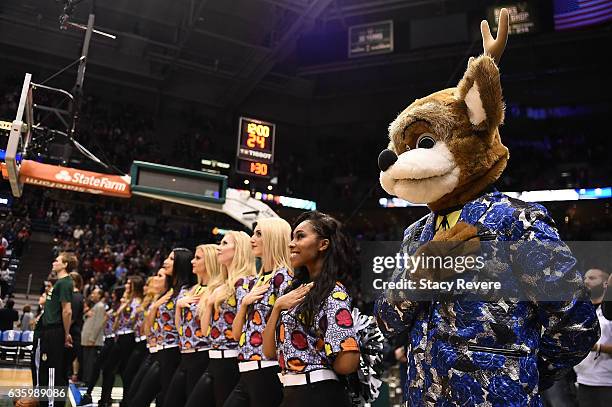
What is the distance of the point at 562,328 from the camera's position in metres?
1.54

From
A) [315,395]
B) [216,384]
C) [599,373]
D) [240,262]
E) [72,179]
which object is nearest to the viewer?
[315,395]

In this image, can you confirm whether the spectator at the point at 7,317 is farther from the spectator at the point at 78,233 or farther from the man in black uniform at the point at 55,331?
the spectator at the point at 78,233

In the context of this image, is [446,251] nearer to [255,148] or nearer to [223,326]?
[223,326]

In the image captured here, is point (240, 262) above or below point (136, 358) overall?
above

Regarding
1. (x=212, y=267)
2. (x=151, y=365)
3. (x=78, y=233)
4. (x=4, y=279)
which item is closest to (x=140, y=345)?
(x=151, y=365)

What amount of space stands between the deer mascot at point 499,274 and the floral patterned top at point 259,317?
129 cm

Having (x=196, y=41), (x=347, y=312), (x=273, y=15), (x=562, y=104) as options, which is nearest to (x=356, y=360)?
(x=347, y=312)

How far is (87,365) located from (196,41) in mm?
11513

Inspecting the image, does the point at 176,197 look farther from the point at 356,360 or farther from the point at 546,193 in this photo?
the point at 546,193

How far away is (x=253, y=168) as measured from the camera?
27.6 feet

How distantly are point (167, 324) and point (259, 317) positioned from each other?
2.17 metres

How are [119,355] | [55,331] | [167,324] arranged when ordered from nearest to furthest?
[167,324] → [55,331] → [119,355]

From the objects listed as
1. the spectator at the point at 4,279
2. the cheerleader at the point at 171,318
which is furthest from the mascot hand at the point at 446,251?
the spectator at the point at 4,279

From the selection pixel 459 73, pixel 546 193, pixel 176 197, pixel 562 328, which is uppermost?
pixel 459 73
